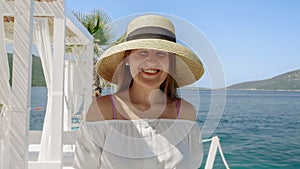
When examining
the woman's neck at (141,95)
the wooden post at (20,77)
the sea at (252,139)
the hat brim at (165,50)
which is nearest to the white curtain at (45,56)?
the sea at (252,139)

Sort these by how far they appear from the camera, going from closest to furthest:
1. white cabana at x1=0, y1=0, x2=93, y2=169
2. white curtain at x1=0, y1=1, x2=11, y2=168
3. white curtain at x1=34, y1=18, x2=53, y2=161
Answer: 1. white curtain at x1=0, y1=1, x2=11, y2=168
2. white cabana at x1=0, y1=0, x2=93, y2=169
3. white curtain at x1=34, y1=18, x2=53, y2=161

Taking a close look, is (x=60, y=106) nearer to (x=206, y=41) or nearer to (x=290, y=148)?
(x=206, y=41)

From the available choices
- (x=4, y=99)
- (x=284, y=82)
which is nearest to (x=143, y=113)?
(x=4, y=99)

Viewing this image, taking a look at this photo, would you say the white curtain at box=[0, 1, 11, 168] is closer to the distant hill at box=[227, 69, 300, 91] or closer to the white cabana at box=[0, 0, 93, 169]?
the white cabana at box=[0, 0, 93, 169]

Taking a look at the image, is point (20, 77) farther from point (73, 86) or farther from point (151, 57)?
point (73, 86)

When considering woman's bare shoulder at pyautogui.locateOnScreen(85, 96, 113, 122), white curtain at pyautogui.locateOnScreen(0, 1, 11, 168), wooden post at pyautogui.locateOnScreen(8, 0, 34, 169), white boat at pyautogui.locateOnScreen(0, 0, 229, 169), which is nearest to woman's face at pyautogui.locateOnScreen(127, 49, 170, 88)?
woman's bare shoulder at pyautogui.locateOnScreen(85, 96, 113, 122)

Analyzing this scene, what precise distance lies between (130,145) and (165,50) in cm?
26

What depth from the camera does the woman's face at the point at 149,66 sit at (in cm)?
85

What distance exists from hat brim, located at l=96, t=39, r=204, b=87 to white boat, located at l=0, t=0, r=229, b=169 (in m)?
0.65

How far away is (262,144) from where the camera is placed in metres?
15.2

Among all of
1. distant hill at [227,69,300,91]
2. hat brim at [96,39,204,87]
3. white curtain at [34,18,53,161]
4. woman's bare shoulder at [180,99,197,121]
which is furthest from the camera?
distant hill at [227,69,300,91]

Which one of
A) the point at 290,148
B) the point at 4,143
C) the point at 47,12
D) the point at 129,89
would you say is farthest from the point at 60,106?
the point at 290,148

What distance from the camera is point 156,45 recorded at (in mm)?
826

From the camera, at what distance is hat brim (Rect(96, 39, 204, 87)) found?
2.74 ft
